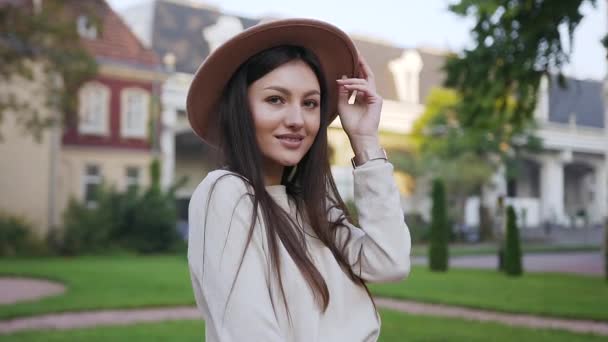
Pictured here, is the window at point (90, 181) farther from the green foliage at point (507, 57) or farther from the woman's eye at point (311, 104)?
the woman's eye at point (311, 104)

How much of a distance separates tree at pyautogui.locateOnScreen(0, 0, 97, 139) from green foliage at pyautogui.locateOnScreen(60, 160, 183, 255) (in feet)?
14.6

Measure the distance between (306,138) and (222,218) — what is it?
0.36 meters

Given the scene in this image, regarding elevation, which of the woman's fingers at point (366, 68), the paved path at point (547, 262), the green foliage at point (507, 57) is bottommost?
the paved path at point (547, 262)

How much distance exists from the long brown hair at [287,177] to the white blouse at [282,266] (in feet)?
0.07

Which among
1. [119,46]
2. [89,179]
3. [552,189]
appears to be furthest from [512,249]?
[552,189]

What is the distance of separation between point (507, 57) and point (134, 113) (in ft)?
69.4

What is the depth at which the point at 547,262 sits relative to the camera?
64.0 ft

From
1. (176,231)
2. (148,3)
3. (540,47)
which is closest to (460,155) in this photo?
(176,231)

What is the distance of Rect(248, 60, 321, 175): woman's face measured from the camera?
1779mm

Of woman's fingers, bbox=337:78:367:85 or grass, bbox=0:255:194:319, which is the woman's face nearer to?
woman's fingers, bbox=337:78:367:85

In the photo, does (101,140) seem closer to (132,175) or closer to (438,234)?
(132,175)

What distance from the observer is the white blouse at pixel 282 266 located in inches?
60.8

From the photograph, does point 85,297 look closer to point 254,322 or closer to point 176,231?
point 254,322

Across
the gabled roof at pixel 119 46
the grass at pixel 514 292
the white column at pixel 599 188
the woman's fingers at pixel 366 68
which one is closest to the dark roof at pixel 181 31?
the gabled roof at pixel 119 46
